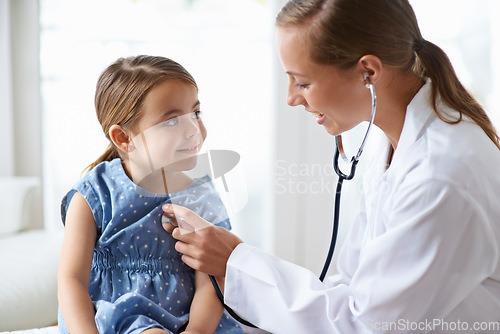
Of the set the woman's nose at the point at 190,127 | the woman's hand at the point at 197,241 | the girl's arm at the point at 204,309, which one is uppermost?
the woman's nose at the point at 190,127

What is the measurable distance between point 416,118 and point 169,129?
0.52 m

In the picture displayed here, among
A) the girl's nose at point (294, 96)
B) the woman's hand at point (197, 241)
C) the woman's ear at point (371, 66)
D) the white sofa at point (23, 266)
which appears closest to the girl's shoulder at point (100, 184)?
the woman's hand at point (197, 241)

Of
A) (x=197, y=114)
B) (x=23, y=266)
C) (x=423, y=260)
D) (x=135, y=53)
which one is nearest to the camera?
(x=423, y=260)

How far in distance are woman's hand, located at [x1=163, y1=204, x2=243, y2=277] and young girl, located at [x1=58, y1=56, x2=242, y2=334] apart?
0.03 m

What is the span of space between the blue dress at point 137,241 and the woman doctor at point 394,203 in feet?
0.17

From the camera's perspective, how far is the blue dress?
103cm

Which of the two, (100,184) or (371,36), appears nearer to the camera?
(371,36)

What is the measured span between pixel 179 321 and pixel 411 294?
1.54 feet

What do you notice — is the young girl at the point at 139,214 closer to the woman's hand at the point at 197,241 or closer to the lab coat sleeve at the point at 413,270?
the woman's hand at the point at 197,241

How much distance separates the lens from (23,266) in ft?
5.65

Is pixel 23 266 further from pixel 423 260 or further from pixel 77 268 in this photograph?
pixel 423 260

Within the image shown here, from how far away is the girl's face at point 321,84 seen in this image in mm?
1000

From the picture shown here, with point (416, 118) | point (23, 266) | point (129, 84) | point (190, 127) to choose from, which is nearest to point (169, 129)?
point (190, 127)

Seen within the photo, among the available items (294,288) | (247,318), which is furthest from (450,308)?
(247,318)
